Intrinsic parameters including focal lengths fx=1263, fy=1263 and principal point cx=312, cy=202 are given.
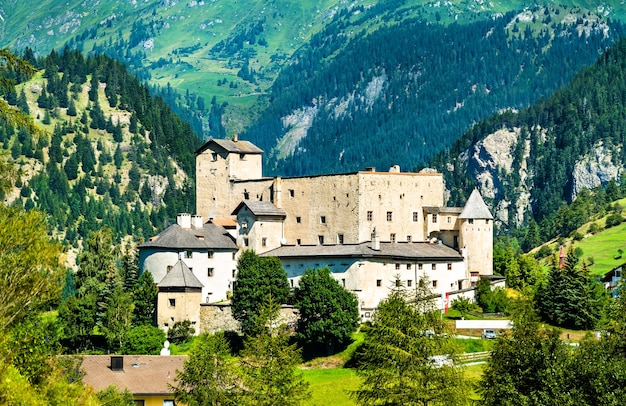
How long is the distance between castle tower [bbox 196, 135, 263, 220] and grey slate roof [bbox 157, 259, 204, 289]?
12727mm

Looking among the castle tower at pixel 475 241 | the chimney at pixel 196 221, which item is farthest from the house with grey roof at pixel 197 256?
the castle tower at pixel 475 241

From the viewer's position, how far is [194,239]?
107 meters

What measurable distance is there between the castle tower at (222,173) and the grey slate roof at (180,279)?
41.8ft

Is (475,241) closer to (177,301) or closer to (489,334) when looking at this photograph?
(489,334)

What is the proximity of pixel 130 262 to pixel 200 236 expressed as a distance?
34.1ft

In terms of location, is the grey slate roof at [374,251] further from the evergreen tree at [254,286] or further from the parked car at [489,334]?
the parked car at [489,334]

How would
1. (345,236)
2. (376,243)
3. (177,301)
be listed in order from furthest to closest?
(345,236)
(376,243)
(177,301)

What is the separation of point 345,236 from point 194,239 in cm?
1284

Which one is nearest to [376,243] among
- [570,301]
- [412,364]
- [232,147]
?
[570,301]

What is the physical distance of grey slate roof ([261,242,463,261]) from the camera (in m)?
103

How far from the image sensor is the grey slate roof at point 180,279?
4006 inches

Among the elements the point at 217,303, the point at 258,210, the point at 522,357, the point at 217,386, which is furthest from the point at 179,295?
the point at 522,357

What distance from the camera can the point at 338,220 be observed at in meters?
108

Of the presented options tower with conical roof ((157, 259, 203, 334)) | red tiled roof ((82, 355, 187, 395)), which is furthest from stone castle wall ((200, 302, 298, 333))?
red tiled roof ((82, 355, 187, 395))
